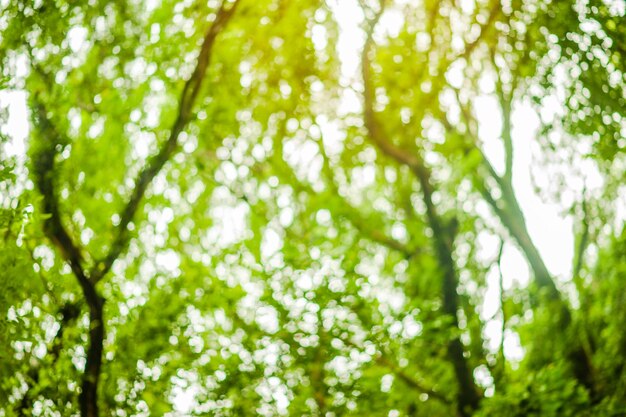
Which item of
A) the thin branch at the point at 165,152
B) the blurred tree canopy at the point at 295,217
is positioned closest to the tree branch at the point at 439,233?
the blurred tree canopy at the point at 295,217

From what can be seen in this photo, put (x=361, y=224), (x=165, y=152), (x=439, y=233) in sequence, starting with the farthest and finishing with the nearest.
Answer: (x=361, y=224) < (x=439, y=233) < (x=165, y=152)

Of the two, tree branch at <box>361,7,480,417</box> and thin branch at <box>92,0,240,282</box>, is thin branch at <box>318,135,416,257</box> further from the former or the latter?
thin branch at <box>92,0,240,282</box>

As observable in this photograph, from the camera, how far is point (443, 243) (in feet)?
19.7

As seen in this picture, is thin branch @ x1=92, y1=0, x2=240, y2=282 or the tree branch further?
the tree branch

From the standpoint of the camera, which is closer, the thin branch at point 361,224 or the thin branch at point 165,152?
the thin branch at point 165,152

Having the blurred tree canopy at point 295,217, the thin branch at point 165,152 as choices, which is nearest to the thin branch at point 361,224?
the blurred tree canopy at point 295,217

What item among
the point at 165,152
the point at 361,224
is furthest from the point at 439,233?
the point at 165,152

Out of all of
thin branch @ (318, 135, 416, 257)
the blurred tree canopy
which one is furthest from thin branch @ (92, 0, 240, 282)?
thin branch @ (318, 135, 416, 257)

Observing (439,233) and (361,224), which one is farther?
(361,224)

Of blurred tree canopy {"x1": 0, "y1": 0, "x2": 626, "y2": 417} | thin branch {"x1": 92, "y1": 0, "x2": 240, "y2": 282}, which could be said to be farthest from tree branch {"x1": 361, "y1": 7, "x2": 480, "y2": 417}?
thin branch {"x1": 92, "y1": 0, "x2": 240, "y2": 282}

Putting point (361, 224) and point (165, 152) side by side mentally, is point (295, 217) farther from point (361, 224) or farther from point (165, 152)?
point (165, 152)

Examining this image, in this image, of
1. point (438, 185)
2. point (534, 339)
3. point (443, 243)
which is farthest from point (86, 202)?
point (534, 339)

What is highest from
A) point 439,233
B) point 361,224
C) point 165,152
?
point 165,152

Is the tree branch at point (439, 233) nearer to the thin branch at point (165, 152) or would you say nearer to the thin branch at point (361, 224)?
the thin branch at point (361, 224)
